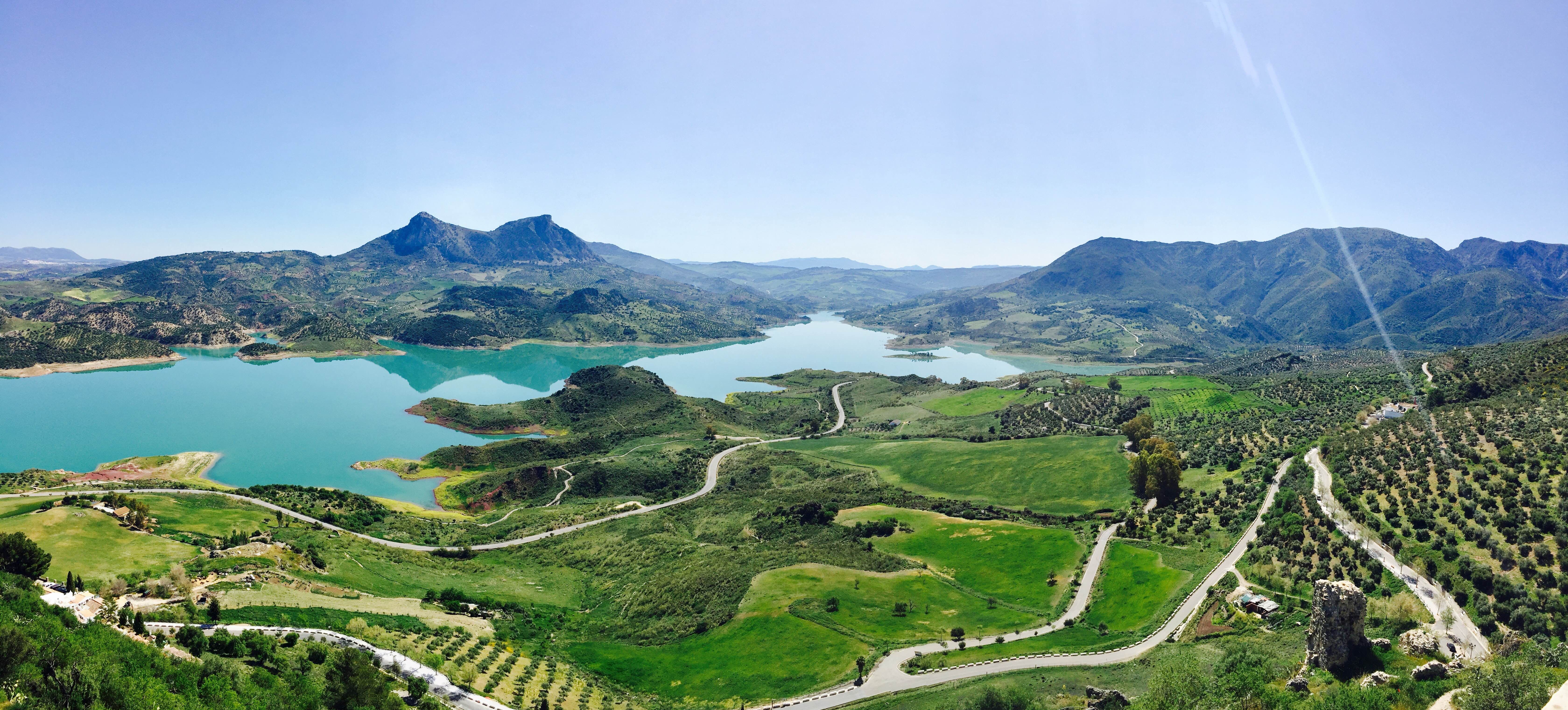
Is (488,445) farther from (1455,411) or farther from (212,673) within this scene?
(1455,411)

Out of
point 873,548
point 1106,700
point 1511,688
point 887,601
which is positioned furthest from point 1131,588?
point 1511,688

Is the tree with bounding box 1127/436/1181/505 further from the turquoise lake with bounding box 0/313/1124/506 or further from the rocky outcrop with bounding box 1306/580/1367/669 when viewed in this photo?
the turquoise lake with bounding box 0/313/1124/506

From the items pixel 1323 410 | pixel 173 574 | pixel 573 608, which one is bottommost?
pixel 573 608

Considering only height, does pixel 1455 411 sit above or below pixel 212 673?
above

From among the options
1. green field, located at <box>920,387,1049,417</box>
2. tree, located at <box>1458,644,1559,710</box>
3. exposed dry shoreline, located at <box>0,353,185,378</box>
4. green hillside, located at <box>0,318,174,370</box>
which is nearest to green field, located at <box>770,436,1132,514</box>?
green field, located at <box>920,387,1049,417</box>

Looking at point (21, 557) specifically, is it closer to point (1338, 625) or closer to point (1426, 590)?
point (1338, 625)

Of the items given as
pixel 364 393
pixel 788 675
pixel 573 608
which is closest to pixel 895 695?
pixel 788 675

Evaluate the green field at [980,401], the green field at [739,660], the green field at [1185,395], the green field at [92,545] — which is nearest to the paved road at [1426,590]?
the green field at [739,660]
